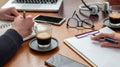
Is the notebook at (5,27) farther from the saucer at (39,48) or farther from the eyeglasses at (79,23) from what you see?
the eyeglasses at (79,23)

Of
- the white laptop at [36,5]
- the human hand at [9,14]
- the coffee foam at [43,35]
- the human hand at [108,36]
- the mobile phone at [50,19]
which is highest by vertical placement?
the white laptop at [36,5]

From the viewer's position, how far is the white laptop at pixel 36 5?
4.85 feet

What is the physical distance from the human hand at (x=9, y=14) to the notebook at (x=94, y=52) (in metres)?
0.42

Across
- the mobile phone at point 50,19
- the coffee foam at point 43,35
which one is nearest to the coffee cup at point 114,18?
the mobile phone at point 50,19

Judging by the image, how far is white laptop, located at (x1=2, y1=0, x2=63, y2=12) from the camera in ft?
4.85

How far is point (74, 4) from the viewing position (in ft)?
5.19

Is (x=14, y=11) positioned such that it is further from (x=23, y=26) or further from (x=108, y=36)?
(x=108, y=36)

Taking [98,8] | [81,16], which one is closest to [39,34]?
[81,16]

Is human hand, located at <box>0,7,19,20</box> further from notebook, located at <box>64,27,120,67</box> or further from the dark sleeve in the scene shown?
notebook, located at <box>64,27,120,67</box>

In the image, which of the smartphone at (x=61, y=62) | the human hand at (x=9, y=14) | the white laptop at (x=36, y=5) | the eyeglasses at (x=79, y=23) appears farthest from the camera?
the white laptop at (x=36, y=5)

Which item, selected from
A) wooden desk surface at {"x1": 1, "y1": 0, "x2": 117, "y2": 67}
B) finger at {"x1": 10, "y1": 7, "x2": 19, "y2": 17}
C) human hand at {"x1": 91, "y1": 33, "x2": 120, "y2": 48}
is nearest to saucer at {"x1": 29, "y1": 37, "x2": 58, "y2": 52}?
wooden desk surface at {"x1": 1, "y1": 0, "x2": 117, "y2": 67}

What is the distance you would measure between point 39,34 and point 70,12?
42 centimetres

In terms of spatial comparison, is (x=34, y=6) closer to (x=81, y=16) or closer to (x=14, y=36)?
(x=81, y=16)

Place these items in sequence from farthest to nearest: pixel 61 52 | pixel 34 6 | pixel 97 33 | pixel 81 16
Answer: pixel 34 6 < pixel 81 16 < pixel 97 33 < pixel 61 52
